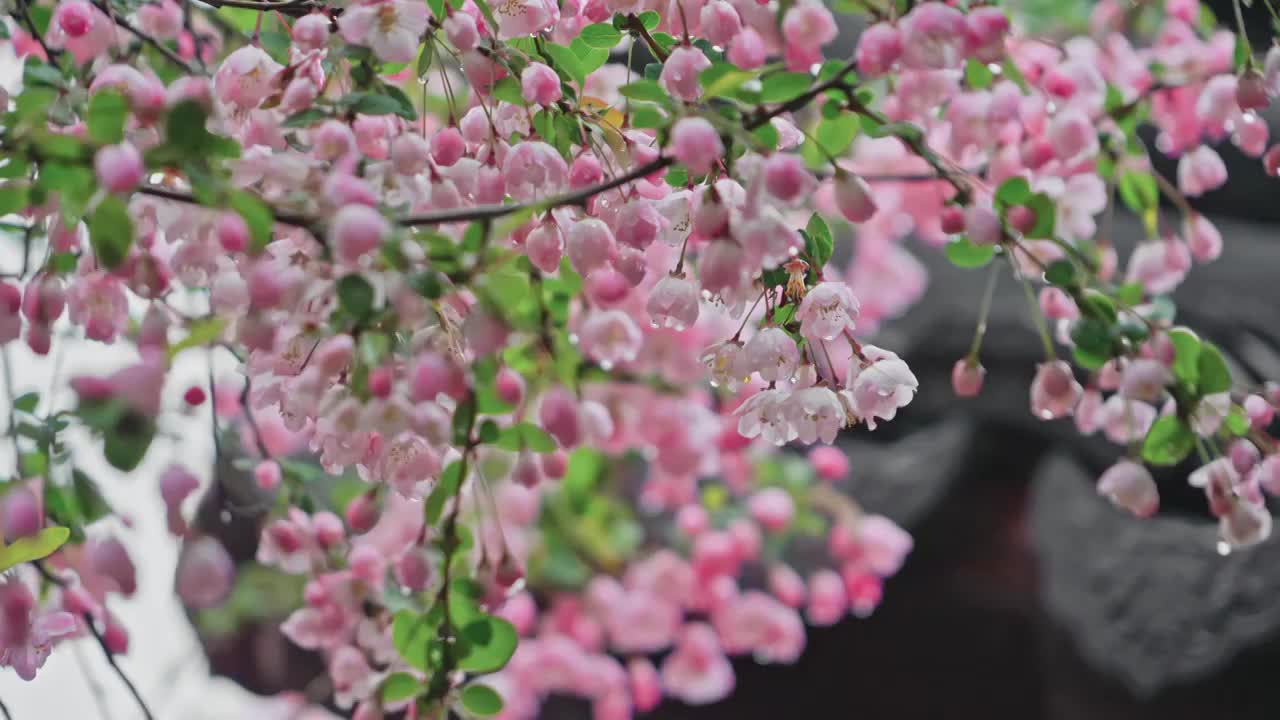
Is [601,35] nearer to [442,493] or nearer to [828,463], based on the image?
[442,493]

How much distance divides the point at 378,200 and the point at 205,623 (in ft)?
4.69

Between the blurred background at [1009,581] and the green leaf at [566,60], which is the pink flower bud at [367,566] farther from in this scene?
the green leaf at [566,60]

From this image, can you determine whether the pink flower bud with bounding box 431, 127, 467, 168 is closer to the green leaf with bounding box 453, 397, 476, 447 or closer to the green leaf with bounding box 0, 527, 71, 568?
the green leaf with bounding box 453, 397, 476, 447

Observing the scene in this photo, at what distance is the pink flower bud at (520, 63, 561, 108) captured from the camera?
0.71m

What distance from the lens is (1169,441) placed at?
805 millimetres

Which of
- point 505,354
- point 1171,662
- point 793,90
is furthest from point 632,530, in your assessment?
point 793,90

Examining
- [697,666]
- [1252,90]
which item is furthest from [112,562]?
[697,666]

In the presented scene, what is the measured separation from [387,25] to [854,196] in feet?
0.92

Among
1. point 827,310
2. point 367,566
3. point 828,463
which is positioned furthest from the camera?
point 828,463

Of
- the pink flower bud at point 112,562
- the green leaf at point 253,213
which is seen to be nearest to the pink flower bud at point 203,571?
the pink flower bud at point 112,562

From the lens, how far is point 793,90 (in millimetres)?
652

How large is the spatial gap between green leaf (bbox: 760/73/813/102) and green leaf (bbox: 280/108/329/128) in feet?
0.84

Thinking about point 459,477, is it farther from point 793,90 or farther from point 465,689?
point 793,90

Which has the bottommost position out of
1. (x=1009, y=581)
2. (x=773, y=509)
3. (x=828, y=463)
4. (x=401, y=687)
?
(x=1009, y=581)
